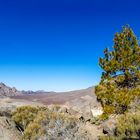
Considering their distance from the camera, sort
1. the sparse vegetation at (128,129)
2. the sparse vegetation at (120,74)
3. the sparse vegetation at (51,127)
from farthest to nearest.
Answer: the sparse vegetation at (120,74) < the sparse vegetation at (128,129) < the sparse vegetation at (51,127)

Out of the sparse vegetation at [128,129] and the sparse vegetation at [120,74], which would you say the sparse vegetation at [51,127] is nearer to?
the sparse vegetation at [128,129]

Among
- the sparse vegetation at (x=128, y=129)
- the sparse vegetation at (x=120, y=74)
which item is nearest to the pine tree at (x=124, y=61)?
the sparse vegetation at (x=120, y=74)

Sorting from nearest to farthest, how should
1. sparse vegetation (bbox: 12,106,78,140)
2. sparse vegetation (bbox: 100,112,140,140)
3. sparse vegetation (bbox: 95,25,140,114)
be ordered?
sparse vegetation (bbox: 12,106,78,140) < sparse vegetation (bbox: 100,112,140,140) < sparse vegetation (bbox: 95,25,140,114)

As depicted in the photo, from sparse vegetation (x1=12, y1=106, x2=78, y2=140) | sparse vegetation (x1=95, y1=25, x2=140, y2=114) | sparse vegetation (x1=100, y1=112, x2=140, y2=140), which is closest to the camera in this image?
sparse vegetation (x1=12, y1=106, x2=78, y2=140)

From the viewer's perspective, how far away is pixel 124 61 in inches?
922

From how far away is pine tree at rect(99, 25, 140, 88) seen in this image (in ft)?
76.5

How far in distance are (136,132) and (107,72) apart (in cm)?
870

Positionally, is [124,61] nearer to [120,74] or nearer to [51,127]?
[120,74]

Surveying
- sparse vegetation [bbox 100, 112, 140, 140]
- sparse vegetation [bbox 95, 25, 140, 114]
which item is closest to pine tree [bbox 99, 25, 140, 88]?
sparse vegetation [bbox 95, 25, 140, 114]

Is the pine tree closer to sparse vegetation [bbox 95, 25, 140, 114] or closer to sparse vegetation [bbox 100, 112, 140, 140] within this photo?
sparse vegetation [bbox 95, 25, 140, 114]

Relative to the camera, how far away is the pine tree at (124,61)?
23.3 meters

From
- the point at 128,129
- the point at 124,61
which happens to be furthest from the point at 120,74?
the point at 128,129

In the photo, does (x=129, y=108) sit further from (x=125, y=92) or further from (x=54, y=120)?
(x=54, y=120)

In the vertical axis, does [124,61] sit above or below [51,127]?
above
